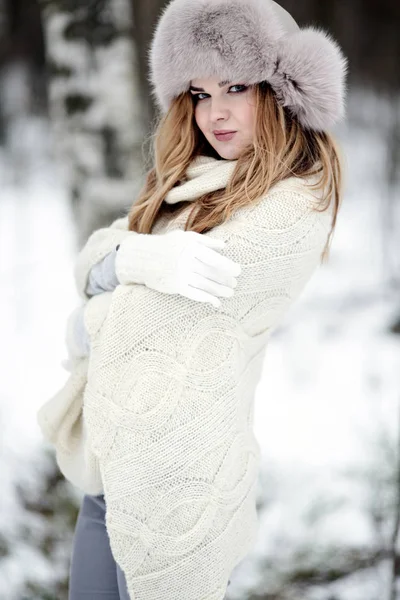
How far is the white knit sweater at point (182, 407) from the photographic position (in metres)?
1.44

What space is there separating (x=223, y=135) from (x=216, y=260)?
372 mm

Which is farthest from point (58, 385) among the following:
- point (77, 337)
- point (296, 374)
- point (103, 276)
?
point (103, 276)

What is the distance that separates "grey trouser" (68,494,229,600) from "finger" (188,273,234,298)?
23.4 inches

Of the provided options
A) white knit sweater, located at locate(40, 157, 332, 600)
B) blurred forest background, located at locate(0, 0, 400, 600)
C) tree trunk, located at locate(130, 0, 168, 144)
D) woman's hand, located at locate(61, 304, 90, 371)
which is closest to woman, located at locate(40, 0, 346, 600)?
white knit sweater, located at locate(40, 157, 332, 600)

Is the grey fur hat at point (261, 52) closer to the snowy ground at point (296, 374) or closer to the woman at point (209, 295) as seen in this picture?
the woman at point (209, 295)

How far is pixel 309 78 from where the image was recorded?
4.93 feet

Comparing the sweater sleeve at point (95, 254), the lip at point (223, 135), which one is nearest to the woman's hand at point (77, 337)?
the sweater sleeve at point (95, 254)

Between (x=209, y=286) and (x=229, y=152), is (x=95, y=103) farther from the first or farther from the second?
(x=209, y=286)

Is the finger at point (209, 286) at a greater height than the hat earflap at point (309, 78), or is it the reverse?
the hat earflap at point (309, 78)

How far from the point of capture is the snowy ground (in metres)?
2.64

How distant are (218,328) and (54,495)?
1.44 m

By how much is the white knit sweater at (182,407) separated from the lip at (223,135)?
0.18 metres

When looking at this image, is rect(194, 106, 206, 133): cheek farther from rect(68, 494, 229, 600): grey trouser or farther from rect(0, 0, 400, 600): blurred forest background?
rect(68, 494, 229, 600): grey trouser

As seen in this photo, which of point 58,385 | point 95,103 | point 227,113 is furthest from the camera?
point 58,385
